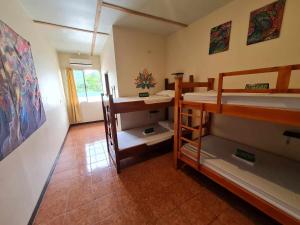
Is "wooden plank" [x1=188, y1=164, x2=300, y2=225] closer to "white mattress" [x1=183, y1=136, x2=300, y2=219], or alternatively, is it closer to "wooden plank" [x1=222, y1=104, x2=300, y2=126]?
"white mattress" [x1=183, y1=136, x2=300, y2=219]

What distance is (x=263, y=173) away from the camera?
4.53ft

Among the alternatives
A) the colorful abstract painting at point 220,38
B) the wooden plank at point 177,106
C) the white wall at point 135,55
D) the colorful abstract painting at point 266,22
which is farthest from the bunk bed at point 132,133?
the colorful abstract painting at point 266,22

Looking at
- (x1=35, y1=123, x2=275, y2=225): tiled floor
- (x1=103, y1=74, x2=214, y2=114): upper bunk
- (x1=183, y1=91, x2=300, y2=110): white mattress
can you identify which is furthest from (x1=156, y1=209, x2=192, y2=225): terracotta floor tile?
(x1=103, y1=74, x2=214, y2=114): upper bunk

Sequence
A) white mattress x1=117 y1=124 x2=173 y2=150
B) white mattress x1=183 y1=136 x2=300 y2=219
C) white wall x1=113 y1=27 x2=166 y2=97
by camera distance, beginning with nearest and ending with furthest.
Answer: white mattress x1=183 y1=136 x2=300 y2=219 → white mattress x1=117 y1=124 x2=173 y2=150 → white wall x1=113 y1=27 x2=166 y2=97

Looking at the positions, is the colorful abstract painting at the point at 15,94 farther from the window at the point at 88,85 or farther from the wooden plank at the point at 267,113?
the window at the point at 88,85

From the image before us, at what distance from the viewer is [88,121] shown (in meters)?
5.15

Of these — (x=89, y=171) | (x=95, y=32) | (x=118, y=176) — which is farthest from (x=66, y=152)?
(x=95, y=32)

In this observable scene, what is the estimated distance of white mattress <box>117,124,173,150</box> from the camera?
2.30m

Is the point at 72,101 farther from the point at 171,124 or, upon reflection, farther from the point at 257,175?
the point at 257,175

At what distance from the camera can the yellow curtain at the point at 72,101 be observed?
14.9 ft

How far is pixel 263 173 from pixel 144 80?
2.71 metres

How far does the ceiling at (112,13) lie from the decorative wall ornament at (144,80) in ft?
3.22

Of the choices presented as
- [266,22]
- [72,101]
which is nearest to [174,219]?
[266,22]

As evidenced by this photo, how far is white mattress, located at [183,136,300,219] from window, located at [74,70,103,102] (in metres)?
4.54
